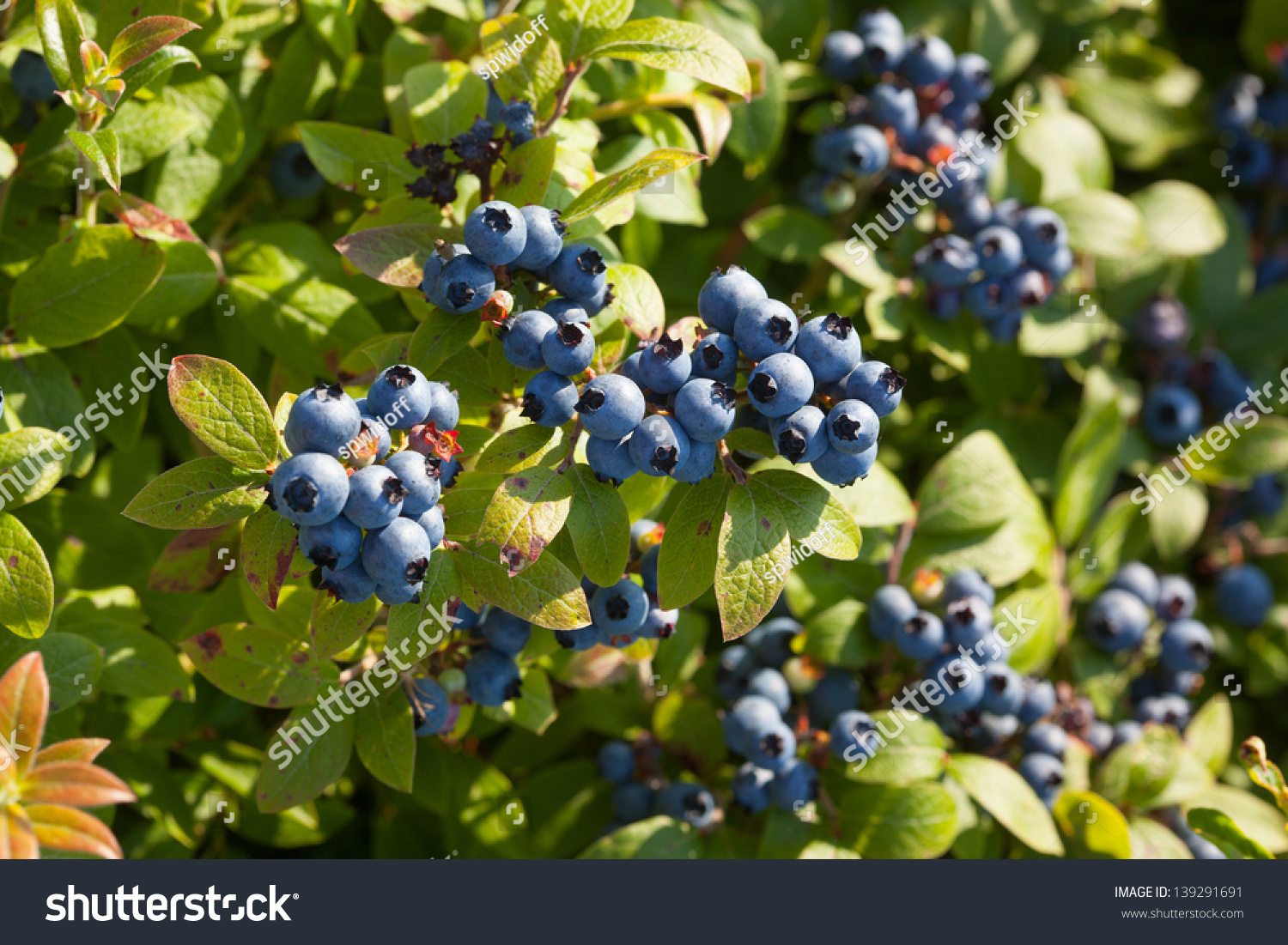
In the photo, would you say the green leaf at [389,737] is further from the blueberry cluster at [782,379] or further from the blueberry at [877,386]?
the blueberry at [877,386]

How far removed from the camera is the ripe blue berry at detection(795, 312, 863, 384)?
1.46m

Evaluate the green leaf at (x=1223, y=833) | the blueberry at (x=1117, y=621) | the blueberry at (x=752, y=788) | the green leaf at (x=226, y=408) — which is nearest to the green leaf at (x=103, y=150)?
the green leaf at (x=226, y=408)

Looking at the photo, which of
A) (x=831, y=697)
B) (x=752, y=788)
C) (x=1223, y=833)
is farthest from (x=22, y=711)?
(x=1223, y=833)

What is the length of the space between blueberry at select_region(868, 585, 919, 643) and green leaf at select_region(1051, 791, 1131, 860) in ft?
1.77

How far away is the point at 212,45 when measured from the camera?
6.05 ft

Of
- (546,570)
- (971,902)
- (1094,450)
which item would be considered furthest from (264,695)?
(1094,450)

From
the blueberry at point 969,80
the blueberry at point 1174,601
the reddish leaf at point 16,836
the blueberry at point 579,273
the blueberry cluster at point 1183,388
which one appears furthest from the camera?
the blueberry cluster at point 1183,388

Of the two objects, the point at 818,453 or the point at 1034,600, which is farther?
the point at 1034,600

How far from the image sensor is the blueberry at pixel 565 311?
4.79 feet

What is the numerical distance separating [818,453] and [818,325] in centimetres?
19

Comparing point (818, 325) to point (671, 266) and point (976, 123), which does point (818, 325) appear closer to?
point (671, 266)

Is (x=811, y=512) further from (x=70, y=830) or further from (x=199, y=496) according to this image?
(x=70, y=830)

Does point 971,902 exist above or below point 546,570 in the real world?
below

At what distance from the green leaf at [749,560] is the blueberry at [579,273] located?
39 cm
